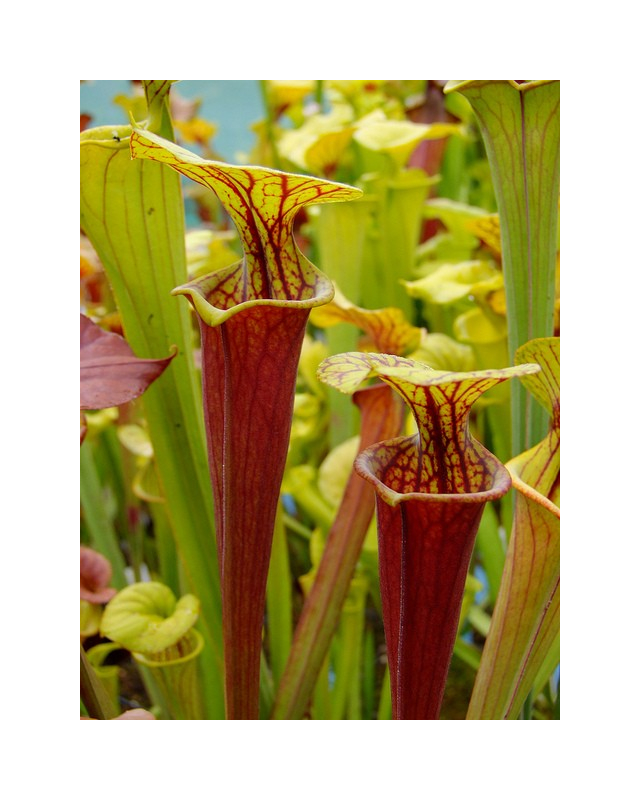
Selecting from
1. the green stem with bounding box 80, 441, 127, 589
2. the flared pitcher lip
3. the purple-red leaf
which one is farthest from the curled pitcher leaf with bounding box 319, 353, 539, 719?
the green stem with bounding box 80, 441, 127, 589

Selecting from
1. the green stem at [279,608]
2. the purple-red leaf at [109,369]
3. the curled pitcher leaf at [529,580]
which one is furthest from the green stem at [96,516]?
the curled pitcher leaf at [529,580]

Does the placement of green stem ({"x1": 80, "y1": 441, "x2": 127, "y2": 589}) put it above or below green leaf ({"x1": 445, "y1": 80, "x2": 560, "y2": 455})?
below

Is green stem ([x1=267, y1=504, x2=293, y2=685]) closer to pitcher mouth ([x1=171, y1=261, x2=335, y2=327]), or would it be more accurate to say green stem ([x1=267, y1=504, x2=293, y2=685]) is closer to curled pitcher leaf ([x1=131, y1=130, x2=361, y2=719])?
curled pitcher leaf ([x1=131, y1=130, x2=361, y2=719])

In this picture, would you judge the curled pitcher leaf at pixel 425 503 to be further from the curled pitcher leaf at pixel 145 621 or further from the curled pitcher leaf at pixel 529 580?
the curled pitcher leaf at pixel 145 621

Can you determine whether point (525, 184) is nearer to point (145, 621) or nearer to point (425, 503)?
point (425, 503)
